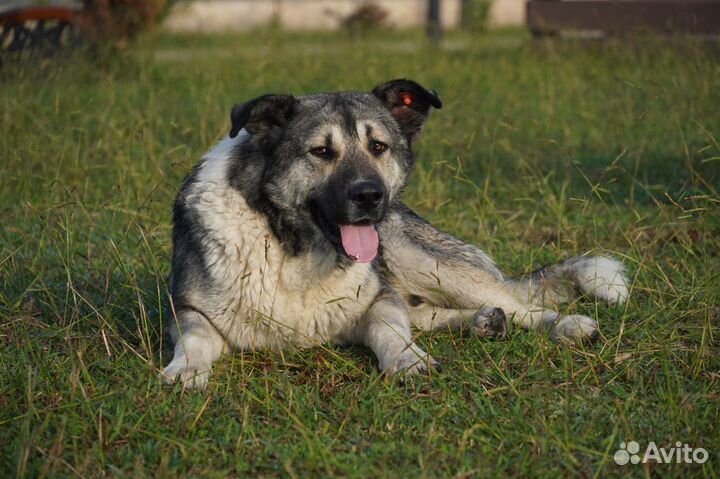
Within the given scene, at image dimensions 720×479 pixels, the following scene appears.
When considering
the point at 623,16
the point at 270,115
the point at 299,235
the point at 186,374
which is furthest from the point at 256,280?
the point at 623,16

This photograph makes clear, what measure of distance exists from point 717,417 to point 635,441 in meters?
0.37

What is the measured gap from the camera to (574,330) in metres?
4.00

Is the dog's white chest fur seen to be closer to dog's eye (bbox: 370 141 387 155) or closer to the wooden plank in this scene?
dog's eye (bbox: 370 141 387 155)

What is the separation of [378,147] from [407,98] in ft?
1.26

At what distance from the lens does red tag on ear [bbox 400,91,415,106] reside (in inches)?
167

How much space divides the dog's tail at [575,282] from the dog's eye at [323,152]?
3.94 feet

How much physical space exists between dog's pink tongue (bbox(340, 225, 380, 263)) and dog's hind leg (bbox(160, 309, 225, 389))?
2.22 feet

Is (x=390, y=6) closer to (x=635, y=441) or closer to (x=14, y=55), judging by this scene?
(x=14, y=55)

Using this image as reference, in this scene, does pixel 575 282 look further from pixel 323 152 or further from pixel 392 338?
pixel 323 152

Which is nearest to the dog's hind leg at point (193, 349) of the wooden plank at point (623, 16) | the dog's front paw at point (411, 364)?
the dog's front paw at point (411, 364)

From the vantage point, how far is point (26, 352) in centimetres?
366

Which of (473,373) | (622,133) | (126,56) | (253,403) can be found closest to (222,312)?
(253,403)

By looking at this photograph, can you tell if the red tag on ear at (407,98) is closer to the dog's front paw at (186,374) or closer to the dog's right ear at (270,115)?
the dog's right ear at (270,115)

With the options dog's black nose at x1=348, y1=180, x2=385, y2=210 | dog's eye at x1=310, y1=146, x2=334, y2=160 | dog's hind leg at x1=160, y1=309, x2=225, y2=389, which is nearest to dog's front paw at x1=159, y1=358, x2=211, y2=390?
dog's hind leg at x1=160, y1=309, x2=225, y2=389
